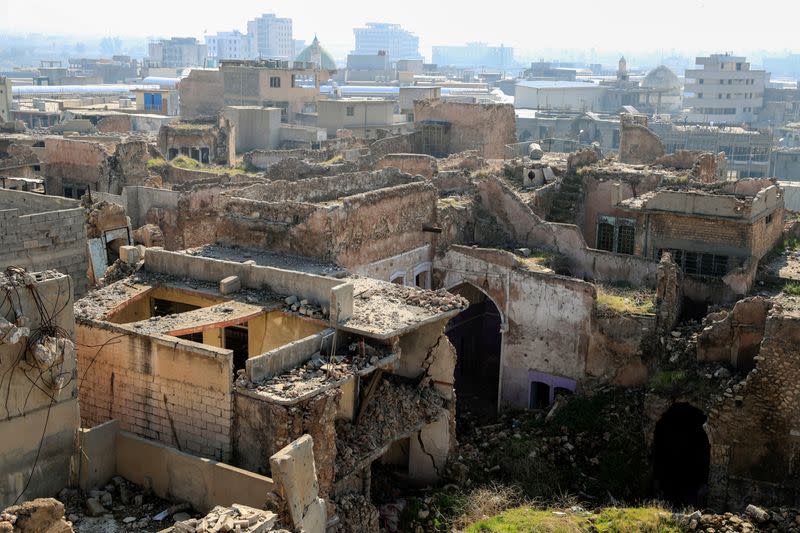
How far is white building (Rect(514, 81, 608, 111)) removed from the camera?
9662 centimetres

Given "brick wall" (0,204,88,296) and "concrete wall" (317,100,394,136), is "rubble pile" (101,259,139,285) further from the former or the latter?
"concrete wall" (317,100,394,136)

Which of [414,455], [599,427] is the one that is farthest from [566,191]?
[414,455]

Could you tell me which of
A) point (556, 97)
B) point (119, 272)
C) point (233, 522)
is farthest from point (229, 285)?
point (556, 97)

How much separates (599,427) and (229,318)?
30.6 feet

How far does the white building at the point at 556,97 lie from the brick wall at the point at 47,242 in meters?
76.5

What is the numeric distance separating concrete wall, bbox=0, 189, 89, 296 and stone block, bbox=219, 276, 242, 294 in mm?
3338

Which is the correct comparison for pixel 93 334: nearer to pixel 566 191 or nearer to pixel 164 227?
pixel 164 227

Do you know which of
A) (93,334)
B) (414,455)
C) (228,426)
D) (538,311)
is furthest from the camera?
(538,311)

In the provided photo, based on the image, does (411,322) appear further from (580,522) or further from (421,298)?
(580,522)

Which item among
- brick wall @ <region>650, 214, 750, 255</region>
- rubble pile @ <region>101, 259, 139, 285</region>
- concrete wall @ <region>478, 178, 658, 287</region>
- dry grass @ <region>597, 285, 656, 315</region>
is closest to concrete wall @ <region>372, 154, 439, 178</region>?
concrete wall @ <region>478, 178, 658, 287</region>

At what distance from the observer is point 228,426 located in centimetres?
1561

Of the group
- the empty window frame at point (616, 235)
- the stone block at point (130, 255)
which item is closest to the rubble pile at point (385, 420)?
the stone block at point (130, 255)

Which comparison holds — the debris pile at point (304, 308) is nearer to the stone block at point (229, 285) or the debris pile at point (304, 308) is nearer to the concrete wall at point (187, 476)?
the stone block at point (229, 285)

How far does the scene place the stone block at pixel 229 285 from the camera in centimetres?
1888
